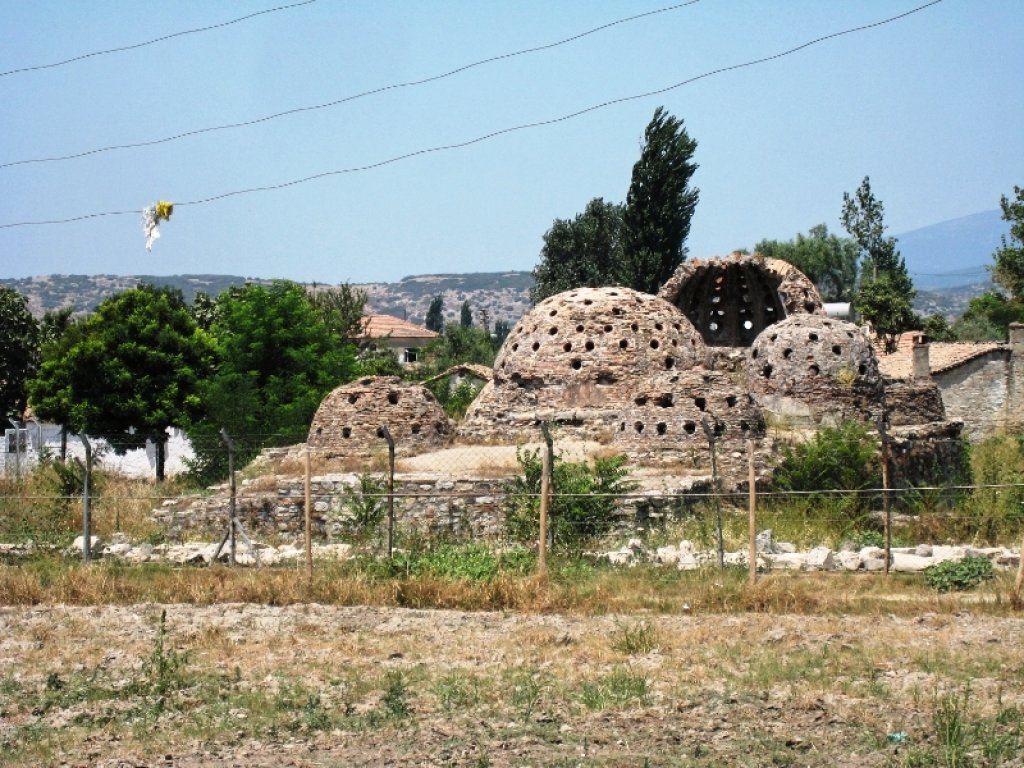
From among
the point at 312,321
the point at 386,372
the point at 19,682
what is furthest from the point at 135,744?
the point at 386,372

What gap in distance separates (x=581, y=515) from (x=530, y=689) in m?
8.10

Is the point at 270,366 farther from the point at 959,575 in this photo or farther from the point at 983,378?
the point at 959,575

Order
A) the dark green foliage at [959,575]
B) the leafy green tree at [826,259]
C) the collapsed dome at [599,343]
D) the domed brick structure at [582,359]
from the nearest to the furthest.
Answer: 1. the dark green foliage at [959,575]
2. the domed brick structure at [582,359]
3. the collapsed dome at [599,343]
4. the leafy green tree at [826,259]

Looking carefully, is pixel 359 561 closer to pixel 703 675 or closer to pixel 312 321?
pixel 703 675

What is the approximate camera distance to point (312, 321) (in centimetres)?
4219

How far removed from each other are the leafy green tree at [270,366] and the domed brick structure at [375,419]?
7286mm

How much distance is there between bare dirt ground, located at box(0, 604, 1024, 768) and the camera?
997cm

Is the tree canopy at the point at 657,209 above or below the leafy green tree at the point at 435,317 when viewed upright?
below

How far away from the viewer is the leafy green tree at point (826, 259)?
8312cm

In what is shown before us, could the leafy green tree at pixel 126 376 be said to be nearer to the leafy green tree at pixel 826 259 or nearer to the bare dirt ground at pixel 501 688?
the bare dirt ground at pixel 501 688

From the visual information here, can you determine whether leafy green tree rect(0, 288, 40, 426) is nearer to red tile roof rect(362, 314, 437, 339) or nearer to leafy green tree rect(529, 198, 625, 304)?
leafy green tree rect(529, 198, 625, 304)

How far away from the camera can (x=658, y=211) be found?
53.5 m

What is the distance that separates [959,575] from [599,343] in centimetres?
1346

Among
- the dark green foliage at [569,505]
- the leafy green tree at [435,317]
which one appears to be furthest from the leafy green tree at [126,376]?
the leafy green tree at [435,317]
